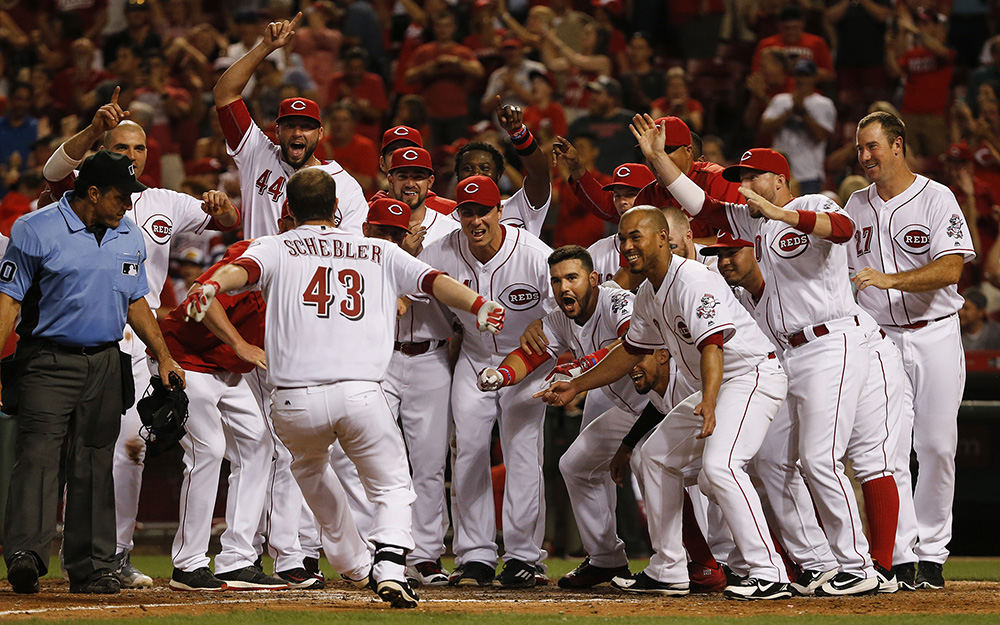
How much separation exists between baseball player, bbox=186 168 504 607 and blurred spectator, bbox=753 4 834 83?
8.27 m

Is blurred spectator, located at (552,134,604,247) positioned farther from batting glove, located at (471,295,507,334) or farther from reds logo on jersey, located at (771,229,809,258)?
batting glove, located at (471,295,507,334)

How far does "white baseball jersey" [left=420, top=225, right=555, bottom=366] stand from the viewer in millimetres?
7656

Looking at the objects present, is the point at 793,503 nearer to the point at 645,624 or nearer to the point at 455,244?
the point at 645,624

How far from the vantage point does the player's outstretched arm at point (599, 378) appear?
22.3 ft

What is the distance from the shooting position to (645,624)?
18.2ft

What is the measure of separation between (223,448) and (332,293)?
1.57 meters

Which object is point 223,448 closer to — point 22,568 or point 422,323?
point 22,568

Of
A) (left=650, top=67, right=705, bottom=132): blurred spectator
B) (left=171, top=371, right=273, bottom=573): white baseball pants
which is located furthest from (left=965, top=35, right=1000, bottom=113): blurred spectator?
(left=171, top=371, right=273, bottom=573): white baseball pants

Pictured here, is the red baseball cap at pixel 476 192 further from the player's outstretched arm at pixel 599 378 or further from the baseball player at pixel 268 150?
the player's outstretched arm at pixel 599 378

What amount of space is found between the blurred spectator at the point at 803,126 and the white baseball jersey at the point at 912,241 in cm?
504

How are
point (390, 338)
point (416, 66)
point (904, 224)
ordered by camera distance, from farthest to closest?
point (416, 66)
point (904, 224)
point (390, 338)

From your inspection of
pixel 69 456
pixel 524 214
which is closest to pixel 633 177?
pixel 524 214

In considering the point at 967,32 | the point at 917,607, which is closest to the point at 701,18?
the point at 967,32

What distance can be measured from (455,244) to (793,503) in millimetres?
2491
